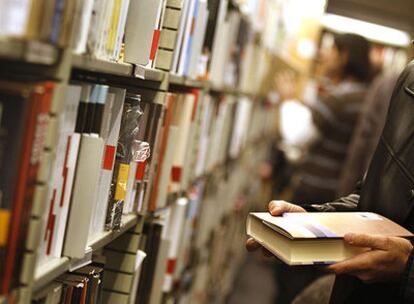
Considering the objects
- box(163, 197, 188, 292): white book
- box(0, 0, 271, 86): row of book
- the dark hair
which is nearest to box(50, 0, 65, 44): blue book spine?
box(0, 0, 271, 86): row of book

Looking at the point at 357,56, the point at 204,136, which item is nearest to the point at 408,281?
the point at 204,136

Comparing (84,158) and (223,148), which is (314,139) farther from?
(84,158)

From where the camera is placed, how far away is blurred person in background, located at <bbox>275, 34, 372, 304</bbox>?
3811mm

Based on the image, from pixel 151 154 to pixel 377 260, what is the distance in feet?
2.42

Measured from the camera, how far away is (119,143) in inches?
64.0

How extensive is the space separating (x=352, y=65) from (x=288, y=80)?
75.4 inches

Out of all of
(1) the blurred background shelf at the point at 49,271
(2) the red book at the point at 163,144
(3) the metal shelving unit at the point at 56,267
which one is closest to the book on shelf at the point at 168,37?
(2) the red book at the point at 163,144

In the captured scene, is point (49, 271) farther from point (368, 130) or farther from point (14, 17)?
point (368, 130)

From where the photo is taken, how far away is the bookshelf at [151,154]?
43.2 inches

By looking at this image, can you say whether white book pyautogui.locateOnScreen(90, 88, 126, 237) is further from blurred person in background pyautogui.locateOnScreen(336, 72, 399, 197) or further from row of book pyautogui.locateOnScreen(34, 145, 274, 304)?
blurred person in background pyautogui.locateOnScreen(336, 72, 399, 197)

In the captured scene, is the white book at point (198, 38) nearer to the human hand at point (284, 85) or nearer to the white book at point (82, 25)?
the white book at point (82, 25)

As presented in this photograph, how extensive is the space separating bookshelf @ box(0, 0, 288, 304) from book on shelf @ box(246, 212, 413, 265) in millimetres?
404

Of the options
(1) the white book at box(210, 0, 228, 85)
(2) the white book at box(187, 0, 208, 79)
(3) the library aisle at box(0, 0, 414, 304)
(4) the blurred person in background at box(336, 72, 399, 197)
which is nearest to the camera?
(3) the library aisle at box(0, 0, 414, 304)

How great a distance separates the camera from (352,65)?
3914mm
